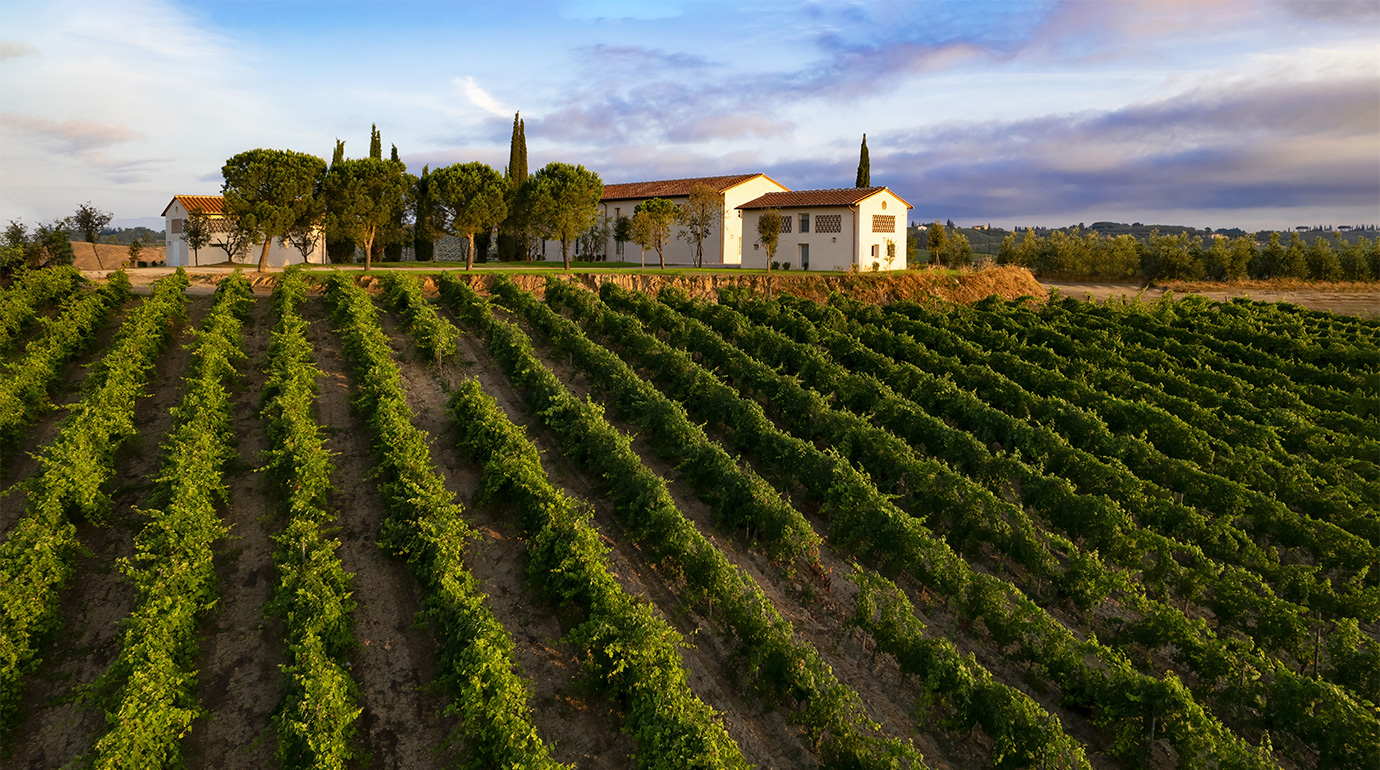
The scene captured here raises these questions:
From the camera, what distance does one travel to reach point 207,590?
11.2 metres

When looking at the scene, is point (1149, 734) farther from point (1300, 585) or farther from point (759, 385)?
point (759, 385)

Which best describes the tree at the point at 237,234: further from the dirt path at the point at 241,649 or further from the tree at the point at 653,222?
the dirt path at the point at 241,649

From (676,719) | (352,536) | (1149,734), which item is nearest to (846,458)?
(1149,734)

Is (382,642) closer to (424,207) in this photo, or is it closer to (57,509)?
(57,509)

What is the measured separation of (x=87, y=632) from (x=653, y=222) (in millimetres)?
34512

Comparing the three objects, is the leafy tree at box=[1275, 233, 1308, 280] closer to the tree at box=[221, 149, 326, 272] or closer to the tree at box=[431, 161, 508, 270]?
the tree at box=[431, 161, 508, 270]

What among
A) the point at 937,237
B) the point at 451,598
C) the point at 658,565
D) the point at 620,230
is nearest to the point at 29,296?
the point at 451,598

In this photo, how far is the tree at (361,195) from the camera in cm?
3869

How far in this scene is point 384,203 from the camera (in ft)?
132

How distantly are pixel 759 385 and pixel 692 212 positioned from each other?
29.1m

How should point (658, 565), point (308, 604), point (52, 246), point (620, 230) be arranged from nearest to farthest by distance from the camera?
point (308, 604) < point (658, 565) < point (52, 246) < point (620, 230)

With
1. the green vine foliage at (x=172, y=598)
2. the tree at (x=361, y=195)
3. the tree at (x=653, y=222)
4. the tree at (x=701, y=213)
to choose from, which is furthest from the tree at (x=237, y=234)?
the tree at (x=701, y=213)

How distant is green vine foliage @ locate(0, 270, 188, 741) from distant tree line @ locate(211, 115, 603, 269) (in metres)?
19.2

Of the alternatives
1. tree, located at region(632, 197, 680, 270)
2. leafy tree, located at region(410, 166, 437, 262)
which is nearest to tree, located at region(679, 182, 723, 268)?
tree, located at region(632, 197, 680, 270)
